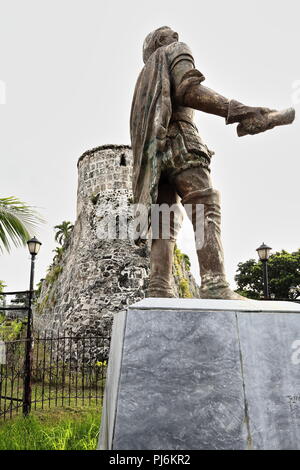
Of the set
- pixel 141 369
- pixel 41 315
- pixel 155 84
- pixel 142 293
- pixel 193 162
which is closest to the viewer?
pixel 141 369

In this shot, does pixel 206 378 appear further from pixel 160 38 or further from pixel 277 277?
pixel 277 277

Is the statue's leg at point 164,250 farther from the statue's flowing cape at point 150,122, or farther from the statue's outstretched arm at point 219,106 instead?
the statue's outstretched arm at point 219,106

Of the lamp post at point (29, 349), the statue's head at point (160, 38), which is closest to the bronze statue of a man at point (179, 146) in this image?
the statue's head at point (160, 38)

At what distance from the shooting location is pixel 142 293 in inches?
539

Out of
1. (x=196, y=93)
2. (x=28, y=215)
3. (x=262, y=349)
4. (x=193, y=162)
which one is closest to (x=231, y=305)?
(x=262, y=349)

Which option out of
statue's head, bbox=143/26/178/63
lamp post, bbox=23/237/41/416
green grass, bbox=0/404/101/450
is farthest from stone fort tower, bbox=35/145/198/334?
statue's head, bbox=143/26/178/63

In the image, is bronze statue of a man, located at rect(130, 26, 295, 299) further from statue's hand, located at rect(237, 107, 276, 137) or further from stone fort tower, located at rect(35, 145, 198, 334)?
stone fort tower, located at rect(35, 145, 198, 334)

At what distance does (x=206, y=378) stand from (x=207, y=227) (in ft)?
3.28

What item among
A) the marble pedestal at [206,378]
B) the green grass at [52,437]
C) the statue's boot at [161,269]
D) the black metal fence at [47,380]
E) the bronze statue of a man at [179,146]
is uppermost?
the bronze statue of a man at [179,146]

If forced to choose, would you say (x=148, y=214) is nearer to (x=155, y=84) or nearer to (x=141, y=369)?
(x=155, y=84)

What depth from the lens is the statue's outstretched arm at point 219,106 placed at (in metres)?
2.40

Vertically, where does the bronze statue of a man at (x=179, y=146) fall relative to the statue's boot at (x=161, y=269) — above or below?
above

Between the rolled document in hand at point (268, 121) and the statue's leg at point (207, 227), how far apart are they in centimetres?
40
